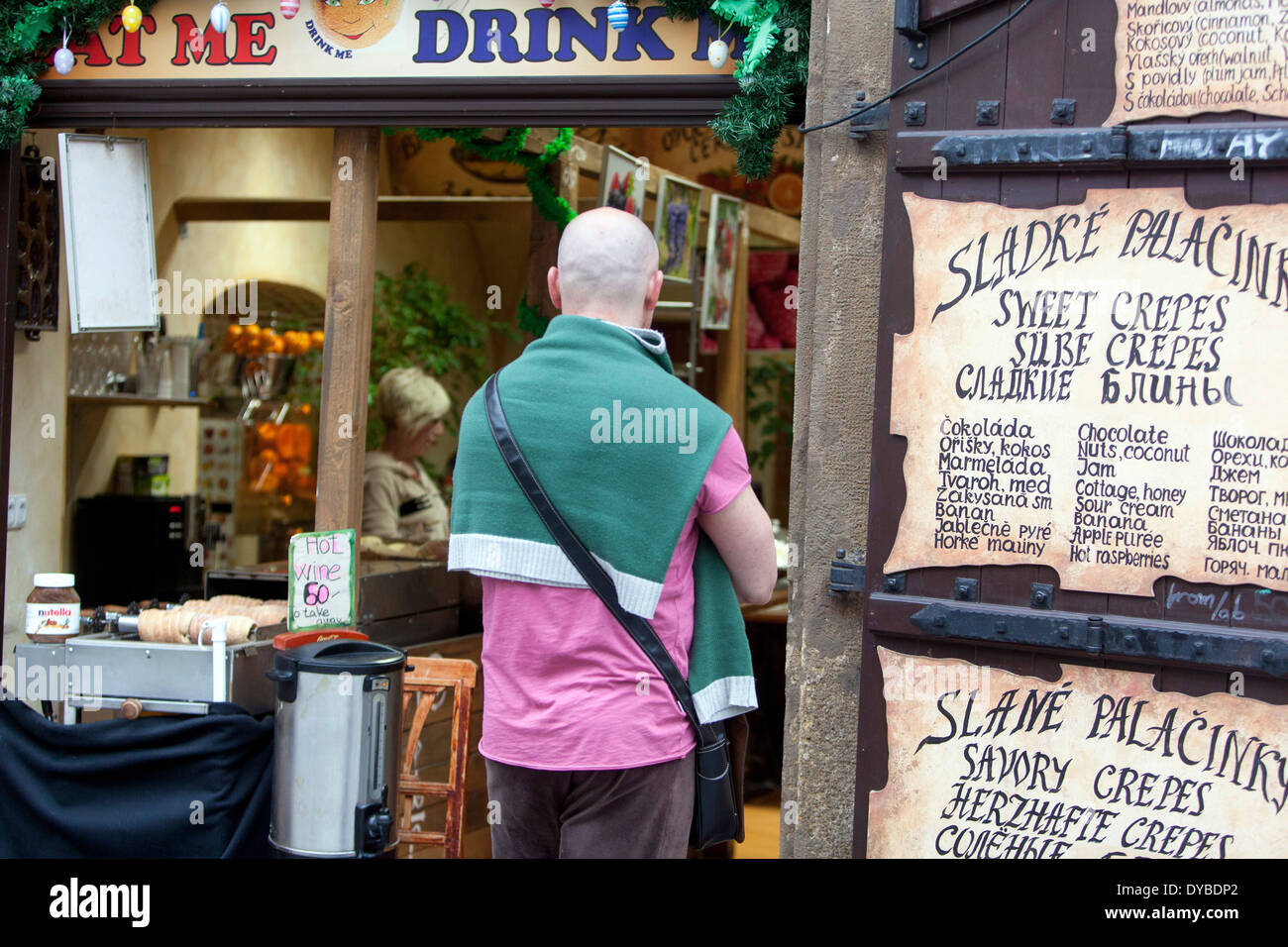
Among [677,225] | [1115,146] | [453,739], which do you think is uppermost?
[677,225]

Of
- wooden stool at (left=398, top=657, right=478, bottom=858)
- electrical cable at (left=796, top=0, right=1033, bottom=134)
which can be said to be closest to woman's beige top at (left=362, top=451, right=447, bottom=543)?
wooden stool at (left=398, top=657, right=478, bottom=858)

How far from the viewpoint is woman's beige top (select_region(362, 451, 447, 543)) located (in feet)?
19.7

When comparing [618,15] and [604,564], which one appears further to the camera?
[618,15]

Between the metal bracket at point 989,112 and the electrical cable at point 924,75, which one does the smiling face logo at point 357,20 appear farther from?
the metal bracket at point 989,112

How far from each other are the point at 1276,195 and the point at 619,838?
1.89 metres

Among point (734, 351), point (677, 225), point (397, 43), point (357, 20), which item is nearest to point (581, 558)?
point (397, 43)

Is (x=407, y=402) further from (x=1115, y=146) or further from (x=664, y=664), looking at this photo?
(x=664, y=664)

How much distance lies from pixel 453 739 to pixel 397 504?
2.58 metres

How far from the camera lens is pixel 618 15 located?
3.75 metres

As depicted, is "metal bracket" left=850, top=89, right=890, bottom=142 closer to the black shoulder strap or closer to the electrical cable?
the electrical cable

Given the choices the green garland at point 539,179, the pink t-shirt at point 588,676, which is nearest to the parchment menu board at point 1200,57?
the pink t-shirt at point 588,676

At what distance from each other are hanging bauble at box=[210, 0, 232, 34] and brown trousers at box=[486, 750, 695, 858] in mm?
2828

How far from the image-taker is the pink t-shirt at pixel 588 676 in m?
2.23

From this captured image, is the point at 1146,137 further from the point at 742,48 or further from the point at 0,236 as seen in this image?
the point at 0,236
